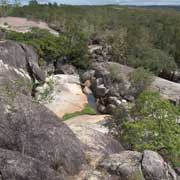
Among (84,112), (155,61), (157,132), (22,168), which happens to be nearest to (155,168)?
(157,132)

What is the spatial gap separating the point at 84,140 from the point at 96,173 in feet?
11.3

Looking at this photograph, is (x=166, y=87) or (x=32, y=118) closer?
(x=32, y=118)

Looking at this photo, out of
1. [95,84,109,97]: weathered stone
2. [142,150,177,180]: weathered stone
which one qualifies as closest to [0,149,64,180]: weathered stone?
[142,150,177,180]: weathered stone

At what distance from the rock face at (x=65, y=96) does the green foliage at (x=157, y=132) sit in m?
19.2

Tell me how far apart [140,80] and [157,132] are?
99.1 ft

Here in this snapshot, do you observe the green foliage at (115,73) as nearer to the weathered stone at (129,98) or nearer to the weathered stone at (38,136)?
the weathered stone at (129,98)

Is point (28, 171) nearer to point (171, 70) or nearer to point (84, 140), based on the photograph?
point (84, 140)

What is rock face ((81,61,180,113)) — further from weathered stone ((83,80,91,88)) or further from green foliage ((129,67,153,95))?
green foliage ((129,67,153,95))

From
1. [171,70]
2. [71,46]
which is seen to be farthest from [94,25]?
[171,70]

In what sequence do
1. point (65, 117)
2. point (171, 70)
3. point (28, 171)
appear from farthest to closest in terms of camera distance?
point (171, 70), point (65, 117), point (28, 171)

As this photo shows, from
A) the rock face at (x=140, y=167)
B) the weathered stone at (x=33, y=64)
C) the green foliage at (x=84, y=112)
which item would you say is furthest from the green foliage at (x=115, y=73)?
the rock face at (x=140, y=167)

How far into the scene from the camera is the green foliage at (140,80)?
161 feet

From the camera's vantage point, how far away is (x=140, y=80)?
4919 cm

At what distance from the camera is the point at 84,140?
20.0 metres
